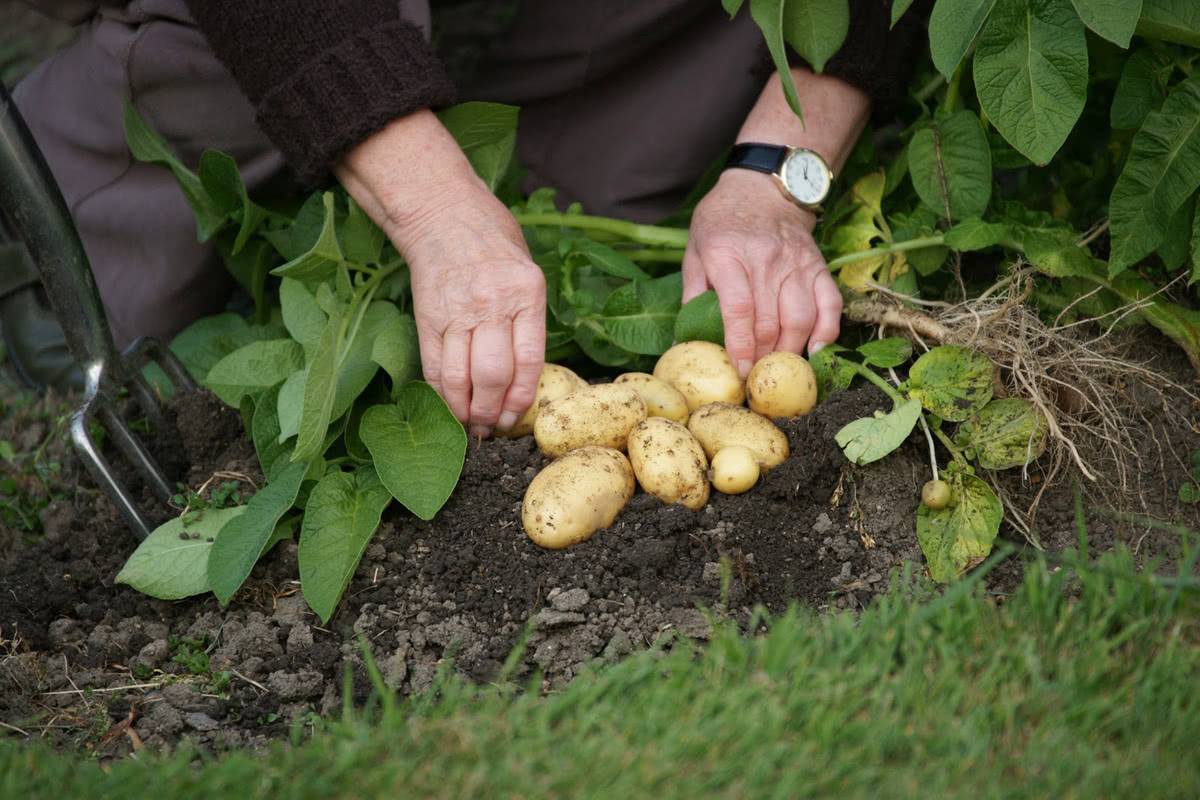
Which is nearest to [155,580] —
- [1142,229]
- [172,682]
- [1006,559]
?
[172,682]

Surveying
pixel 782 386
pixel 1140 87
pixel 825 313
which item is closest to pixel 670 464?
pixel 782 386

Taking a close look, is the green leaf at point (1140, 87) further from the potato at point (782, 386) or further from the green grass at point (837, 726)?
the green grass at point (837, 726)

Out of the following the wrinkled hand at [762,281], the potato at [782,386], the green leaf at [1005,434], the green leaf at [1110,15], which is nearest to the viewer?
the green leaf at [1110,15]

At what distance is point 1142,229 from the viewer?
2.00 metres

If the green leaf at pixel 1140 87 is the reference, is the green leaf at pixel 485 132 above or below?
above

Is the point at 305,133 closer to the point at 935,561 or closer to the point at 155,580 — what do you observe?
the point at 155,580

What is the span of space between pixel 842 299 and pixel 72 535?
1516 mm

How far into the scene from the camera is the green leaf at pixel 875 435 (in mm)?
1898

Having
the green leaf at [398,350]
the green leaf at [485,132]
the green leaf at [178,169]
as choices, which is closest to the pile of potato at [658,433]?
the green leaf at [398,350]

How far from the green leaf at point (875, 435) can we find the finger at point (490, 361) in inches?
22.4

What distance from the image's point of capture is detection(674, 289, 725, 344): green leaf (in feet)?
7.14

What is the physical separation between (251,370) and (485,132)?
653mm

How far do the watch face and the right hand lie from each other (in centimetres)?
58

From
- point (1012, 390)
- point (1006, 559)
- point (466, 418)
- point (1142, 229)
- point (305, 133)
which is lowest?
point (1006, 559)
